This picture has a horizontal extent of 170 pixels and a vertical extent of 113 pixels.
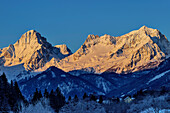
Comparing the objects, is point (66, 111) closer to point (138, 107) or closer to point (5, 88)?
point (5, 88)

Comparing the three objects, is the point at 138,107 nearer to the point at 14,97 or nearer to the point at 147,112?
the point at 147,112

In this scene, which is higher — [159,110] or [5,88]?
[5,88]

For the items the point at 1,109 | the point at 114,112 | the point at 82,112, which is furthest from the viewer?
the point at 114,112

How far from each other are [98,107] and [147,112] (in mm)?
15273

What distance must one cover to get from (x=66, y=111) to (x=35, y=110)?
24.8 meters

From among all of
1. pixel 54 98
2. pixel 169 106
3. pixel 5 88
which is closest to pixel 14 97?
pixel 5 88

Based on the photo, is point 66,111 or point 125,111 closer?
point 66,111

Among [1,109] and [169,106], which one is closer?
[1,109]

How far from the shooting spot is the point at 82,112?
10600 cm

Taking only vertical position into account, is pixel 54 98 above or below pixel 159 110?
above

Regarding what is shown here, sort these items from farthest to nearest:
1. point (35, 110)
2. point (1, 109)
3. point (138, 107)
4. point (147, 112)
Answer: point (138, 107)
point (147, 112)
point (1, 109)
point (35, 110)

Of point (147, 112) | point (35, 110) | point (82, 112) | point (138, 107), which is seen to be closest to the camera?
point (35, 110)

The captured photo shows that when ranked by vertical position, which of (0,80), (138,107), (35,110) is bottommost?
(35,110)

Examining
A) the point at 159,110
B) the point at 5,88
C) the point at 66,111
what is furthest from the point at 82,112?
the point at 5,88
